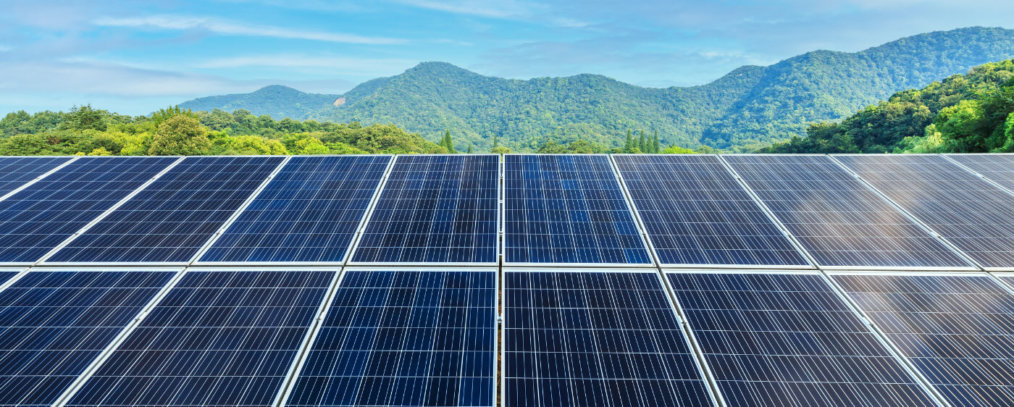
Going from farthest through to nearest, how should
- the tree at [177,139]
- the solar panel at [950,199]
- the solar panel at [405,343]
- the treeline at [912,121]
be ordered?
the tree at [177,139]
the treeline at [912,121]
the solar panel at [950,199]
the solar panel at [405,343]

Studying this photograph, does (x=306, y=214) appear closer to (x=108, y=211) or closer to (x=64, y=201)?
(x=108, y=211)

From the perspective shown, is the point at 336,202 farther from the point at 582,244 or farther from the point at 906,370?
the point at 906,370

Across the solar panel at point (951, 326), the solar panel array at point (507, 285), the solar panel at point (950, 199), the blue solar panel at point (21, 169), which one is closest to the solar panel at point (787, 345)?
the solar panel array at point (507, 285)

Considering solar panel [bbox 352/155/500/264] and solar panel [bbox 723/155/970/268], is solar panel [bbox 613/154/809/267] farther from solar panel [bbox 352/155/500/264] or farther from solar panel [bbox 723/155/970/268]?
solar panel [bbox 352/155/500/264]

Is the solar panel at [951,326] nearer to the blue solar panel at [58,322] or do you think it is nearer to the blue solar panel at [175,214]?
the blue solar panel at [58,322]

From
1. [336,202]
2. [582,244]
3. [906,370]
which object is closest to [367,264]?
[336,202]
